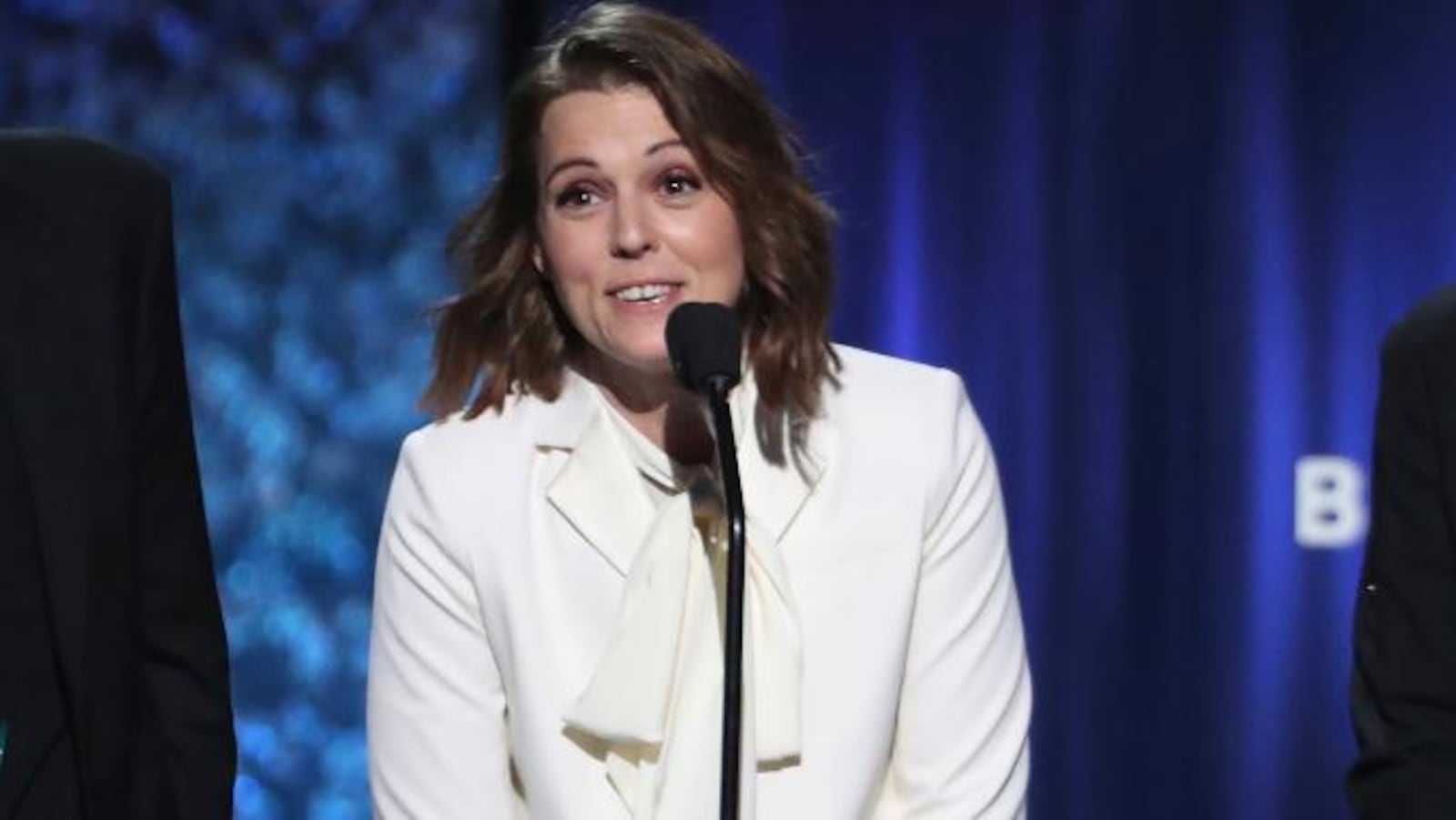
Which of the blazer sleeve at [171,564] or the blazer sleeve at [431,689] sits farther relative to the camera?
the blazer sleeve at [431,689]

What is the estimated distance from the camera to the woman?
8.58 feet

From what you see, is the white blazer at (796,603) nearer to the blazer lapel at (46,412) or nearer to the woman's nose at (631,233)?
the woman's nose at (631,233)

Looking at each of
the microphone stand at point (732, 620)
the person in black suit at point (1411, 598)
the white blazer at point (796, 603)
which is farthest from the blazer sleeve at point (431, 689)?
the person in black suit at point (1411, 598)

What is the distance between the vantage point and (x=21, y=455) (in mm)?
1968

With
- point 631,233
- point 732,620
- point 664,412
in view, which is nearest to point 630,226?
point 631,233

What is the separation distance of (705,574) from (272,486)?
7.16ft

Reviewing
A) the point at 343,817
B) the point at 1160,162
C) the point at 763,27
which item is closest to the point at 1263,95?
the point at 1160,162

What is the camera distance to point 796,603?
104 inches

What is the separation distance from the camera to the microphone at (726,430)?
205 centimetres

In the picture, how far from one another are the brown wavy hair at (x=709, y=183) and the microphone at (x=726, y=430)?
1.47 feet

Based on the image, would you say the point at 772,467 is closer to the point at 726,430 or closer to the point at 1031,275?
the point at 726,430

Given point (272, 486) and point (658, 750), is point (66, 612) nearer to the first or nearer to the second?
point (658, 750)

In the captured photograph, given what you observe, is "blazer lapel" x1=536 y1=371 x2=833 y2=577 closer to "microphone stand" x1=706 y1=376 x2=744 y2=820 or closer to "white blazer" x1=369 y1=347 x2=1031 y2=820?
"white blazer" x1=369 y1=347 x2=1031 y2=820

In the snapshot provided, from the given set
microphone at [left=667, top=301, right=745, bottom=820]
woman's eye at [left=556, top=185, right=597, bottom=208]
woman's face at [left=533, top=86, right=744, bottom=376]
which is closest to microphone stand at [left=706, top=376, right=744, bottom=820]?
microphone at [left=667, top=301, right=745, bottom=820]
